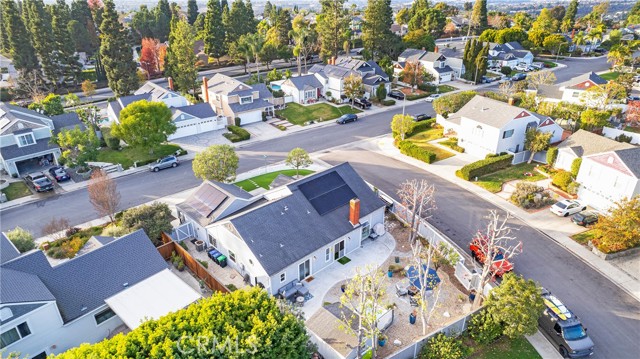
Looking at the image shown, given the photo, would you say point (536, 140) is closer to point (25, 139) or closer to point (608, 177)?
point (608, 177)

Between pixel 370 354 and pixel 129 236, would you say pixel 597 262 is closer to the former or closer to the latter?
pixel 370 354

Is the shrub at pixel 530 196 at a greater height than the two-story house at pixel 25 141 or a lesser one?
lesser

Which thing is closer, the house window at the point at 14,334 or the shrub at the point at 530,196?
the house window at the point at 14,334

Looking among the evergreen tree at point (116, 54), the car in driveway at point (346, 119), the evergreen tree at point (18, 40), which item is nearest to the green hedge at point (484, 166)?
the car in driveway at point (346, 119)

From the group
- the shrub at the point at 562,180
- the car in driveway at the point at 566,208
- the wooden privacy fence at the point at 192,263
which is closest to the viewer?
the wooden privacy fence at the point at 192,263

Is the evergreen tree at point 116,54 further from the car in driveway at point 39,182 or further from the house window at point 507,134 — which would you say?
the house window at point 507,134

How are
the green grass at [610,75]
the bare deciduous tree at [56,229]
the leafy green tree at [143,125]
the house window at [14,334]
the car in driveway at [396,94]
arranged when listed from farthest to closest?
the green grass at [610,75], the car in driveway at [396,94], the leafy green tree at [143,125], the bare deciduous tree at [56,229], the house window at [14,334]

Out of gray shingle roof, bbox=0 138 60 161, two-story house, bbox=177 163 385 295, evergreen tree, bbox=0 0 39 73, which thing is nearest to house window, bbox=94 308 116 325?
two-story house, bbox=177 163 385 295
